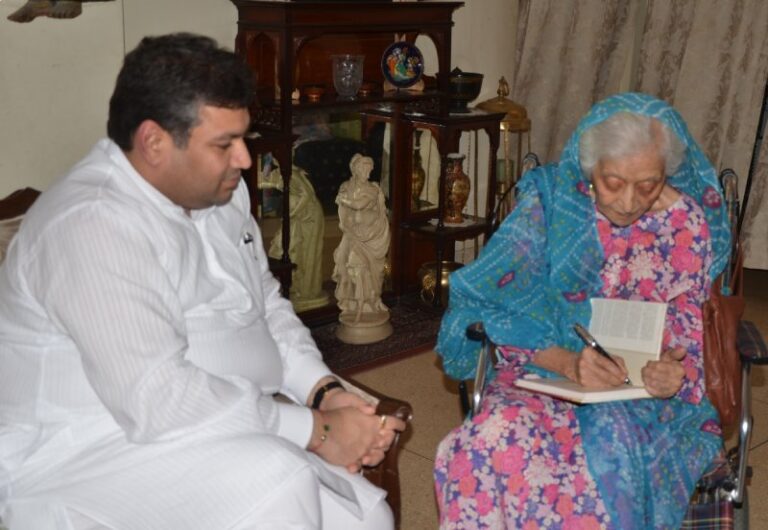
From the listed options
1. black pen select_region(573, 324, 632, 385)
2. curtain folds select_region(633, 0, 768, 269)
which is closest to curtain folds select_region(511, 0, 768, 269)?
curtain folds select_region(633, 0, 768, 269)

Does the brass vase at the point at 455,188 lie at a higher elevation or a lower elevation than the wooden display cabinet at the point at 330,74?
lower

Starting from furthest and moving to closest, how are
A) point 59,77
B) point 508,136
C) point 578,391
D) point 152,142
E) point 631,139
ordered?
1. point 508,136
2. point 59,77
3. point 631,139
4. point 578,391
5. point 152,142

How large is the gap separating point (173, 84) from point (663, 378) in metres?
1.35

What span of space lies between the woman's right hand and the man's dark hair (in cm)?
110

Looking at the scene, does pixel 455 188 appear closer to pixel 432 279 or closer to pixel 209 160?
pixel 432 279

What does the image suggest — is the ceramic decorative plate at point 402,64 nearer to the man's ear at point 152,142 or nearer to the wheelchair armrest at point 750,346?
the wheelchair armrest at point 750,346

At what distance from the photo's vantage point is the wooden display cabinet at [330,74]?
4.04 meters

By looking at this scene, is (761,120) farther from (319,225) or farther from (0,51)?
(0,51)

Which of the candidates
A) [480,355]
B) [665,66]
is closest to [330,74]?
[665,66]

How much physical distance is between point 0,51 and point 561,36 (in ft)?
9.78

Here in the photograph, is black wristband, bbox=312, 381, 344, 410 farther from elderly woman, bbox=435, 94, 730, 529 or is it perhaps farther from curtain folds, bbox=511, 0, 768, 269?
curtain folds, bbox=511, 0, 768, 269

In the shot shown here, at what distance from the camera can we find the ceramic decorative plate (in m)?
4.46

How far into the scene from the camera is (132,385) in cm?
183

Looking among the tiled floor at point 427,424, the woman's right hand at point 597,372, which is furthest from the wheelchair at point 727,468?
the tiled floor at point 427,424
